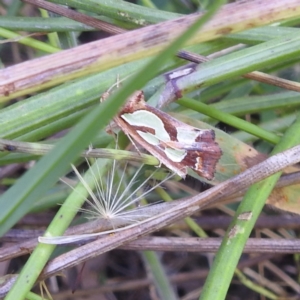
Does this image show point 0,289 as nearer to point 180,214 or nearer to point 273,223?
point 180,214

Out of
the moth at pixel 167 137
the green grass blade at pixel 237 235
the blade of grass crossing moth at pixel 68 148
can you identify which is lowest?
the green grass blade at pixel 237 235

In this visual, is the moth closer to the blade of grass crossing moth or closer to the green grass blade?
the green grass blade

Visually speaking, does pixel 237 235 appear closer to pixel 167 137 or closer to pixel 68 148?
pixel 167 137

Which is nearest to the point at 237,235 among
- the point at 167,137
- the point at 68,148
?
the point at 167,137

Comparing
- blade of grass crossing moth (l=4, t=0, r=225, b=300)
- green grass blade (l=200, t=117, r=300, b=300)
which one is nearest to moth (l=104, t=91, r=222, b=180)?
green grass blade (l=200, t=117, r=300, b=300)

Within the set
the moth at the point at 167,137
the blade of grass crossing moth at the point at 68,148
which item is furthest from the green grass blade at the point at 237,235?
the blade of grass crossing moth at the point at 68,148

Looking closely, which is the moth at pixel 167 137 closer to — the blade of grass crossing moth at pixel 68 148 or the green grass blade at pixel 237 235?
the green grass blade at pixel 237 235

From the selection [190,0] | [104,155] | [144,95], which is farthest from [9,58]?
[104,155]

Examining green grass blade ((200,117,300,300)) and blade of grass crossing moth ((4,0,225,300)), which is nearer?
blade of grass crossing moth ((4,0,225,300))
